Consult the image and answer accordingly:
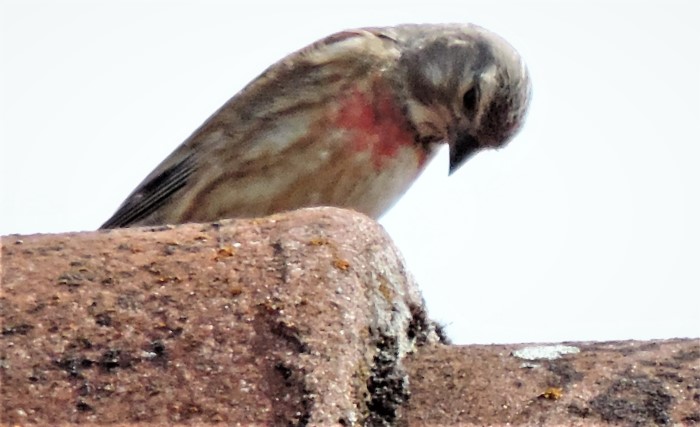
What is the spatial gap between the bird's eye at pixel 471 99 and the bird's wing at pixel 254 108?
0.45 m

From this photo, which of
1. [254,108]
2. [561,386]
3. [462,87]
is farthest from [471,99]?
[561,386]

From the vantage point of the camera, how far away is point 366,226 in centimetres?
319

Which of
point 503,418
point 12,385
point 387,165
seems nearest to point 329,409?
point 503,418

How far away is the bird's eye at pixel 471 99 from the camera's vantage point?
6.59 metres

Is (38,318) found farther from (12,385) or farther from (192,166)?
(192,166)

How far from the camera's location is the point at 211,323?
2.78m

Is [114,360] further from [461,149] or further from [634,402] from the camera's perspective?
[461,149]

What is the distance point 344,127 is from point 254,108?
56 cm

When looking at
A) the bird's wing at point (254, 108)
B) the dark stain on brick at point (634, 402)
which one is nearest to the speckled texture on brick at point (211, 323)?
the dark stain on brick at point (634, 402)

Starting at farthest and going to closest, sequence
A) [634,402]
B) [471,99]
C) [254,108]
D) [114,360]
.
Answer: [471,99], [254,108], [634,402], [114,360]

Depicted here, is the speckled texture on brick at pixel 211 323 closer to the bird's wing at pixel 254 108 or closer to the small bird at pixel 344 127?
the small bird at pixel 344 127

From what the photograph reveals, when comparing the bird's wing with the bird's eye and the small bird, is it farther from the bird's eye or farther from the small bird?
the bird's eye

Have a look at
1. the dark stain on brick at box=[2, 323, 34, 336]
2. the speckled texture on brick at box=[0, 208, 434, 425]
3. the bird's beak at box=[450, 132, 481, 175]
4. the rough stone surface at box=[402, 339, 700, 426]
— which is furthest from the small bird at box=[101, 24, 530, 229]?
the dark stain on brick at box=[2, 323, 34, 336]

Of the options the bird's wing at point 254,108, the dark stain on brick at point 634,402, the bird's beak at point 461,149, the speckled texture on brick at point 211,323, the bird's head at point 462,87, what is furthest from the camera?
the bird's head at point 462,87
